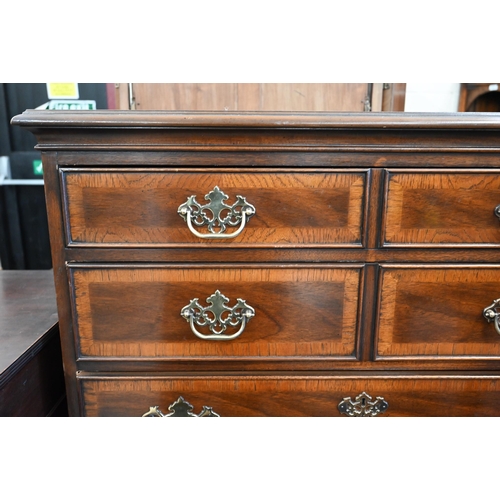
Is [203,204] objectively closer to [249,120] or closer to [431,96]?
[249,120]

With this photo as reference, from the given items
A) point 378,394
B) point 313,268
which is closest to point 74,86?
point 313,268

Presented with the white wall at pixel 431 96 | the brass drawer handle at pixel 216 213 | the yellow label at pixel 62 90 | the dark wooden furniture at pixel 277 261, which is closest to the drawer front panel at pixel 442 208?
the dark wooden furniture at pixel 277 261

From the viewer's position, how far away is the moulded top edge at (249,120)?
0.59 metres

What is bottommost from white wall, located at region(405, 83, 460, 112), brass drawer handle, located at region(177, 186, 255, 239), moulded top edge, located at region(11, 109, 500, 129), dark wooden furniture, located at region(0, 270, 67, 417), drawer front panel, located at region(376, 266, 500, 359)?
dark wooden furniture, located at region(0, 270, 67, 417)

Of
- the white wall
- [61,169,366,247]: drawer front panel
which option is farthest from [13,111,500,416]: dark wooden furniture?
the white wall

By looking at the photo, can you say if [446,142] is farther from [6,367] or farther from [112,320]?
[6,367]

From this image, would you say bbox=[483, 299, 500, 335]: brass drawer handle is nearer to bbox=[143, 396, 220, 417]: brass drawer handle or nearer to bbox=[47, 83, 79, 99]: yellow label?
bbox=[143, 396, 220, 417]: brass drawer handle

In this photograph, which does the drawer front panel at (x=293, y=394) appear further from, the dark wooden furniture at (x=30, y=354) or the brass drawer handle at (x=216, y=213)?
the brass drawer handle at (x=216, y=213)

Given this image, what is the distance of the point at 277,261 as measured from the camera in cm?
66

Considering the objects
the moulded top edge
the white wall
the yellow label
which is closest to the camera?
the moulded top edge

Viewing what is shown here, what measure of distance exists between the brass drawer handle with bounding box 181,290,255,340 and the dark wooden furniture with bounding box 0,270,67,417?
10.8 inches

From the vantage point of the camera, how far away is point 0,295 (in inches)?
35.6

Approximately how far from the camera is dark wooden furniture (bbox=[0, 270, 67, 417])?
68 cm

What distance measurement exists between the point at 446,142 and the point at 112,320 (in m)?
0.56
